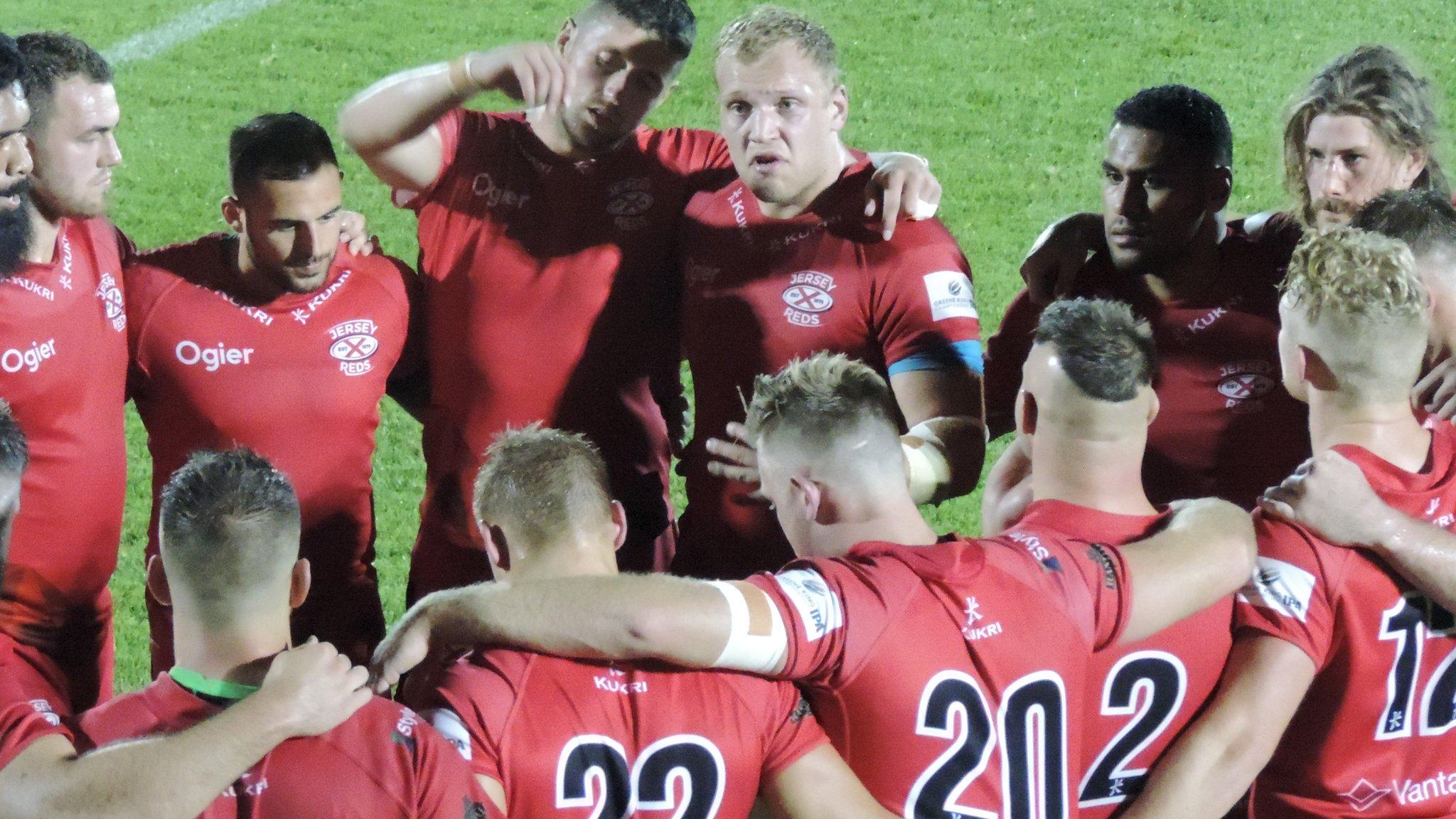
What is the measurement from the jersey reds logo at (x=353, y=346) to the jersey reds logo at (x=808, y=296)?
3.40 feet

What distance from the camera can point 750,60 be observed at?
3871 mm

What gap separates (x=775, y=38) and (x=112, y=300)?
1.69m

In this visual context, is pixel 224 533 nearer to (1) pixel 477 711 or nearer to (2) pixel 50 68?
(1) pixel 477 711

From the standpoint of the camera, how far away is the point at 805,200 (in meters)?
3.98

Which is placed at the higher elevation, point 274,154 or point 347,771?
point 274,154

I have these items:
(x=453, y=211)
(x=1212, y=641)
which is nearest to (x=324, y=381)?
(x=453, y=211)

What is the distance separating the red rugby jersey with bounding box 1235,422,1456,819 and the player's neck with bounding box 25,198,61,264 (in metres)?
2.68

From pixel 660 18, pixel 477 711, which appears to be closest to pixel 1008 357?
pixel 660 18

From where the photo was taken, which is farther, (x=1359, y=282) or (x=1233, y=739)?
(x=1359, y=282)

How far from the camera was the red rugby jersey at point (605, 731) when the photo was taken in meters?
2.59

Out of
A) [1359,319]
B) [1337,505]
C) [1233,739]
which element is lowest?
[1233,739]

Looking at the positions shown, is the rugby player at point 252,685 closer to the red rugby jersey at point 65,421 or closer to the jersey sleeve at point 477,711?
the jersey sleeve at point 477,711

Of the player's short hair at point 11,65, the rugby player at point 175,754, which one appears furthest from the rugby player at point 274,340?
the rugby player at point 175,754

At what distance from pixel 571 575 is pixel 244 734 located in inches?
23.8
